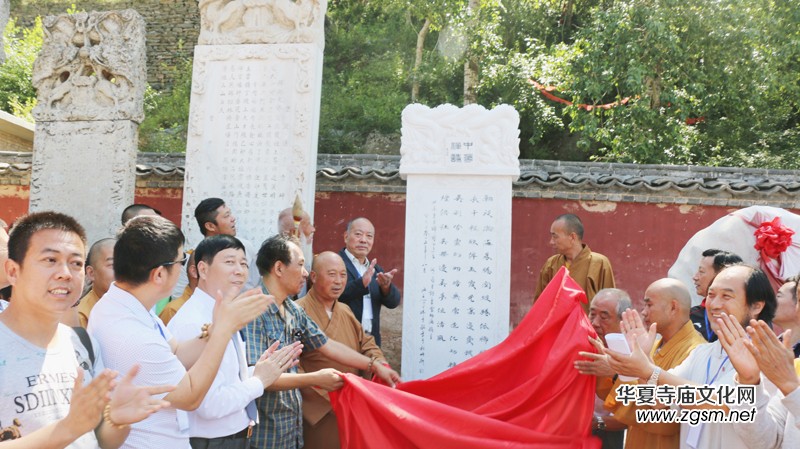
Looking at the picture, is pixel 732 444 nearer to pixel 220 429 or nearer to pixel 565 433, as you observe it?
pixel 565 433

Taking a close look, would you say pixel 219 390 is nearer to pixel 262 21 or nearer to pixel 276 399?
pixel 276 399

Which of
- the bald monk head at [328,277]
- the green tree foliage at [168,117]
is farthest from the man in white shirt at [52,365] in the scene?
the green tree foliage at [168,117]

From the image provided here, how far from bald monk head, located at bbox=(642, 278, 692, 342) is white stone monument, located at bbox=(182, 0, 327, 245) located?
9.92 feet

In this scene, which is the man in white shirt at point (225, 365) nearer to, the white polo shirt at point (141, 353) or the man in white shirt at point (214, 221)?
the white polo shirt at point (141, 353)

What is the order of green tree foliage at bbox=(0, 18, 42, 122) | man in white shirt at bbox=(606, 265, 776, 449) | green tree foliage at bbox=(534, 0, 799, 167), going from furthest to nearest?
green tree foliage at bbox=(0, 18, 42, 122), green tree foliage at bbox=(534, 0, 799, 167), man in white shirt at bbox=(606, 265, 776, 449)

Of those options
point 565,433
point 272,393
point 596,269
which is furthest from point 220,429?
point 596,269

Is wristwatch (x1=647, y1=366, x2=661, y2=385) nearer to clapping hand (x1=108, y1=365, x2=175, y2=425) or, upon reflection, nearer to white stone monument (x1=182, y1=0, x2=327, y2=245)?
clapping hand (x1=108, y1=365, x2=175, y2=425)

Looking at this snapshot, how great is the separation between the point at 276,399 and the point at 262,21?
3.73 meters

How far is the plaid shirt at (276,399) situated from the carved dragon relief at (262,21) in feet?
10.1

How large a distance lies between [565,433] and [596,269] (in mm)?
2054

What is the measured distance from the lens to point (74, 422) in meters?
1.80

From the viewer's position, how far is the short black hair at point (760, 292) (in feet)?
9.82

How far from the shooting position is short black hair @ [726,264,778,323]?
9.82 feet

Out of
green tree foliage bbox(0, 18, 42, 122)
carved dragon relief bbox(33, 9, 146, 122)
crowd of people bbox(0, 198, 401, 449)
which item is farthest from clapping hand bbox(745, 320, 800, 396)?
green tree foliage bbox(0, 18, 42, 122)
